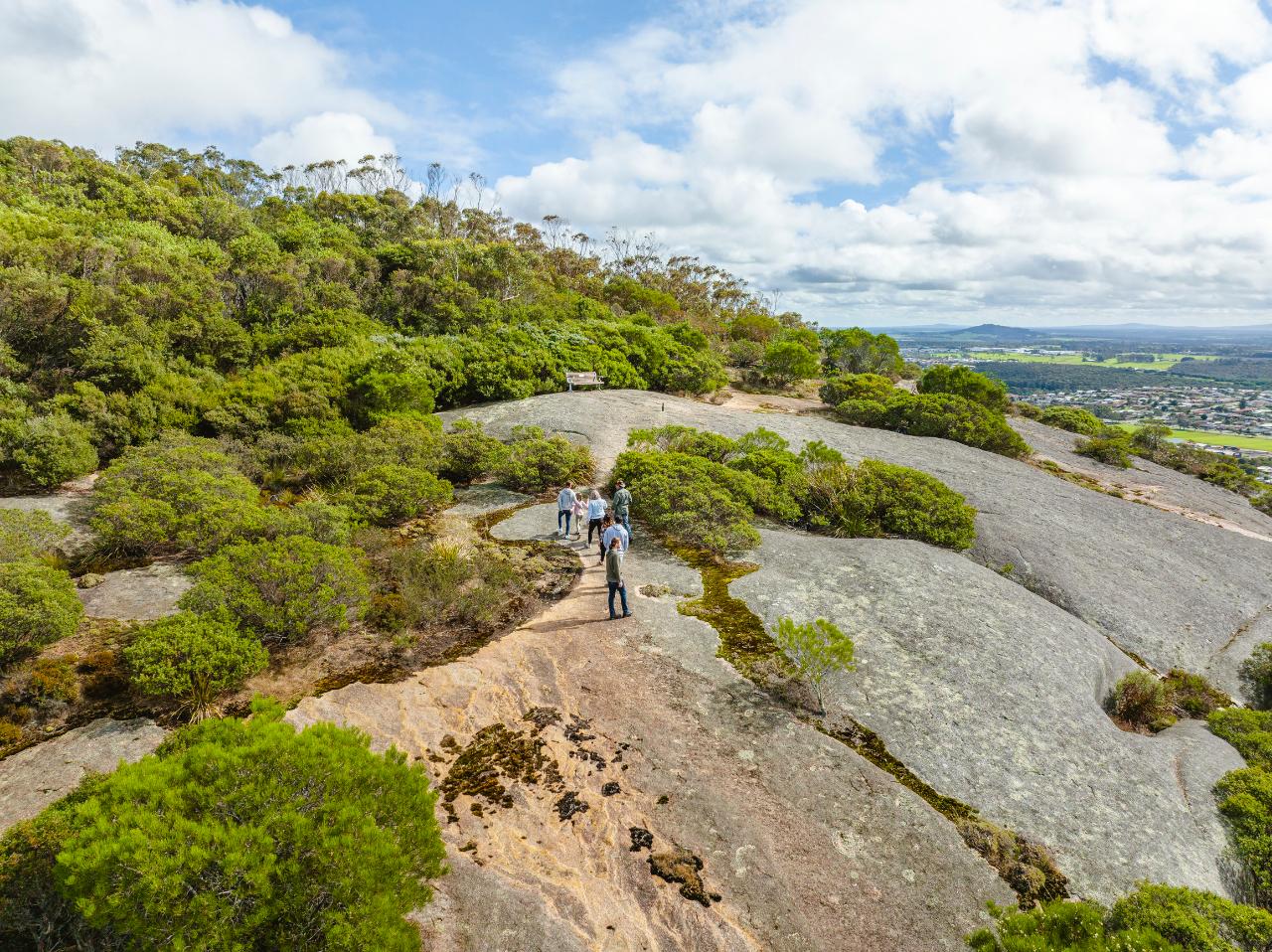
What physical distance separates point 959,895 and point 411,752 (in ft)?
21.3

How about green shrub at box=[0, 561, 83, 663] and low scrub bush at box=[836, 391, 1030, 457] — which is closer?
green shrub at box=[0, 561, 83, 663]

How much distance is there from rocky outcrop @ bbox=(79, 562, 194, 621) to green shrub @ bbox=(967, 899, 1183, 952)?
41.5 ft

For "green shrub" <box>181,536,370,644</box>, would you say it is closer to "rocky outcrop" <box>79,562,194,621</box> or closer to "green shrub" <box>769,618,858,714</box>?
"rocky outcrop" <box>79,562,194,621</box>

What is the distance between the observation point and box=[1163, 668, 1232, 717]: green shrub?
420 inches

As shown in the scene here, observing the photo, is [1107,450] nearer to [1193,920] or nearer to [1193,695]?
[1193,695]

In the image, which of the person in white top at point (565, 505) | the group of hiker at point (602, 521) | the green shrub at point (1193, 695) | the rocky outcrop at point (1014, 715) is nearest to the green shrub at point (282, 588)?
the group of hiker at point (602, 521)

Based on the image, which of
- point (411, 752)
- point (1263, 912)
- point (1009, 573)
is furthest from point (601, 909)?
→ point (1009, 573)

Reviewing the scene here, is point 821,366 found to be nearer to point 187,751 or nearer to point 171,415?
point 171,415

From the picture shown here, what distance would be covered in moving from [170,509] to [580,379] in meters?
18.8

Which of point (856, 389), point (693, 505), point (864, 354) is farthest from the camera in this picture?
point (864, 354)

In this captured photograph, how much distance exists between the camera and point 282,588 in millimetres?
9102

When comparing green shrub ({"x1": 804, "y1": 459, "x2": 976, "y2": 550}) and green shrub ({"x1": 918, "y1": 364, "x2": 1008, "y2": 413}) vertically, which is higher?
green shrub ({"x1": 918, "y1": 364, "x2": 1008, "y2": 413})

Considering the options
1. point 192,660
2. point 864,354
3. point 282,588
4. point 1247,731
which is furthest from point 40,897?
point 864,354

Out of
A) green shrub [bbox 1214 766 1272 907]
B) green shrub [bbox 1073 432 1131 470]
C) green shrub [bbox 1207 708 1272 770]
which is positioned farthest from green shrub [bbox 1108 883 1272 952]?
green shrub [bbox 1073 432 1131 470]
